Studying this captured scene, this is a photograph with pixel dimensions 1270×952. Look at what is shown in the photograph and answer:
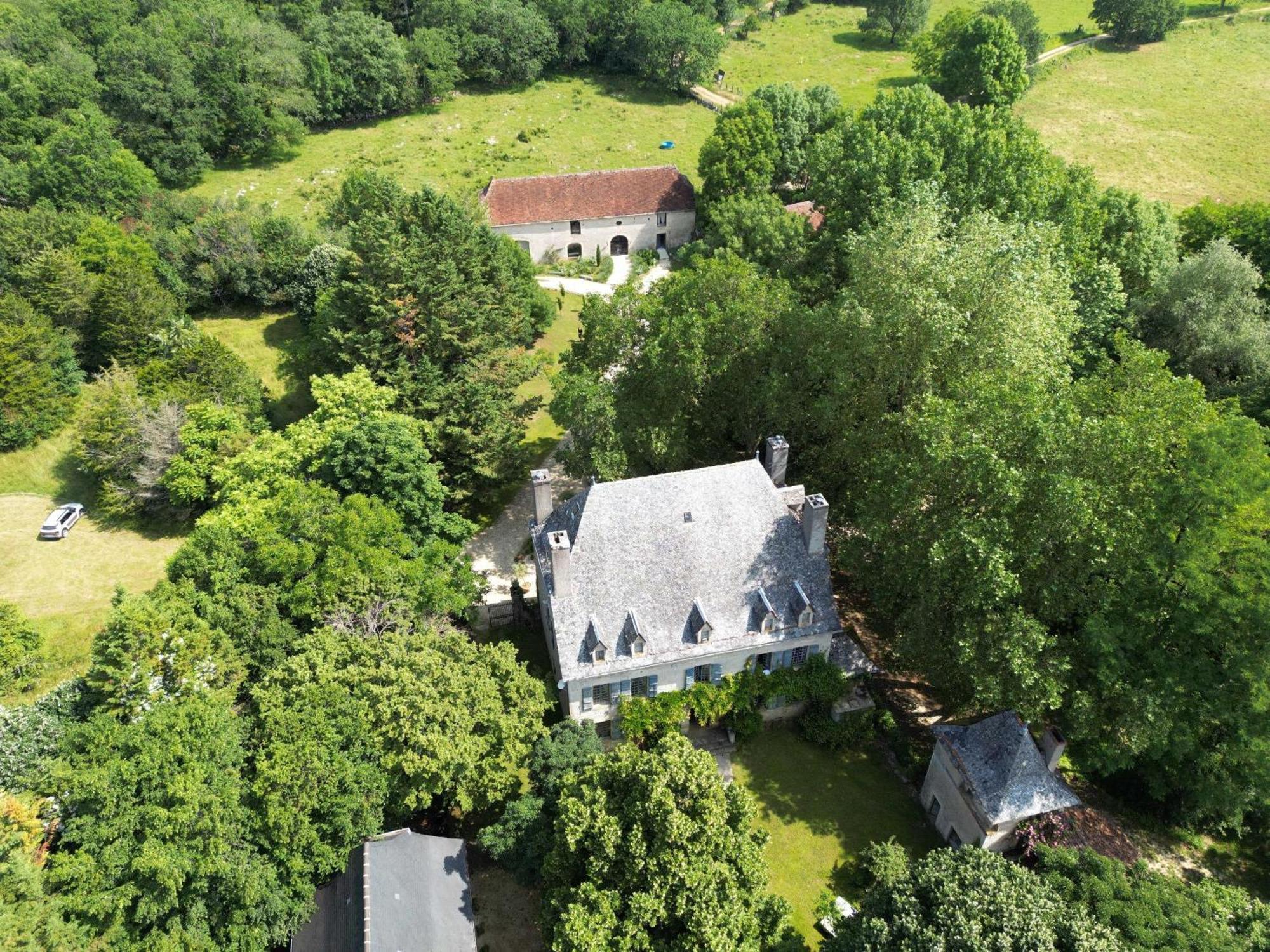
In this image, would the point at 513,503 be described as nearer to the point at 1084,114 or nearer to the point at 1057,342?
the point at 1057,342

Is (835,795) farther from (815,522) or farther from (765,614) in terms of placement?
(815,522)

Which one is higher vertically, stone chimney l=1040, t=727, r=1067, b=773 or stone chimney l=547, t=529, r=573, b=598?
stone chimney l=547, t=529, r=573, b=598

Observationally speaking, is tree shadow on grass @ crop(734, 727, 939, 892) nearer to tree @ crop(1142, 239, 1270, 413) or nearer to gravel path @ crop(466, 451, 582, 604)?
gravel path @ crop(466, 451, 582, 604)

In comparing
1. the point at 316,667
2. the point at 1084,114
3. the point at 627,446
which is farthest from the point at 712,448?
the point at 1084,114

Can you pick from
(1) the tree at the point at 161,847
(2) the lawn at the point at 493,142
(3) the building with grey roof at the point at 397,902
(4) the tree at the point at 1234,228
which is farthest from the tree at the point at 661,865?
(2) the lawn at the point at 493,142

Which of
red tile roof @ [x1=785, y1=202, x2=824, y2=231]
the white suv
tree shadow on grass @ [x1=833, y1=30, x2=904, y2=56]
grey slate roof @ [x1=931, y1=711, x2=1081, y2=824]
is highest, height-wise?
tree shadow on grass @ [x1=833, y1=30, x2=904, y2=56]

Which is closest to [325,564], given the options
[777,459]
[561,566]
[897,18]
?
[561,566]

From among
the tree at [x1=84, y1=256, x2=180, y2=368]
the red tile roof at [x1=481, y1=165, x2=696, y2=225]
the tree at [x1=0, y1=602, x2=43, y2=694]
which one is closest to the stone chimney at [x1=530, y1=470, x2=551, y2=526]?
the tree at [x1=0, y1=602, x2=43, y2=694]
